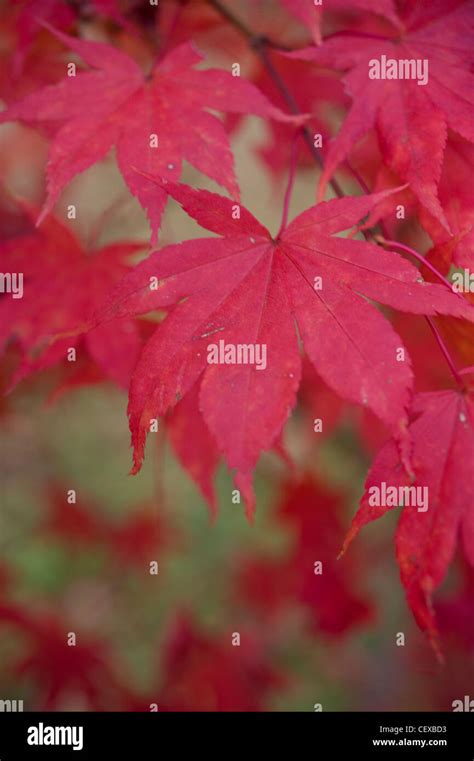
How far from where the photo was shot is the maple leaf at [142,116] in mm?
747

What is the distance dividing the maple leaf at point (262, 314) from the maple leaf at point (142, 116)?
57mm

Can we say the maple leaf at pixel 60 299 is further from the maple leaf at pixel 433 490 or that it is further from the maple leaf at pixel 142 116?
the maple leaf at pixel 433 490

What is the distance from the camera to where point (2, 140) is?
85.0 inches

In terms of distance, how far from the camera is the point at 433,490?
0.70 meters

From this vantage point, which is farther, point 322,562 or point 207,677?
point 207,677

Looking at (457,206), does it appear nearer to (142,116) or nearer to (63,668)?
(142,116)

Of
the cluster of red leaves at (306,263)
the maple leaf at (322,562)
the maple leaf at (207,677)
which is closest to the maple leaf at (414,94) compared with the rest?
the cluster of red leaves at (306,263)

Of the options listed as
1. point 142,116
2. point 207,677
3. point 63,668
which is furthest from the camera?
point 207,677

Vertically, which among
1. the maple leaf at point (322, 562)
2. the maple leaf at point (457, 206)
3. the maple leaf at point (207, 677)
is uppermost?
the maple leaf at point (457, 206)

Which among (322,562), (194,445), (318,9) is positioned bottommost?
(322,562)

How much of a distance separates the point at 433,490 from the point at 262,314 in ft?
0.83

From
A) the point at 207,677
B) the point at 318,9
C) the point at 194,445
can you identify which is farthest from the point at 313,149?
the point at 207,677

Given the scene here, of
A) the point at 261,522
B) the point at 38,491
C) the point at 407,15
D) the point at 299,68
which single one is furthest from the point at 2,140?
the point at 261,522
